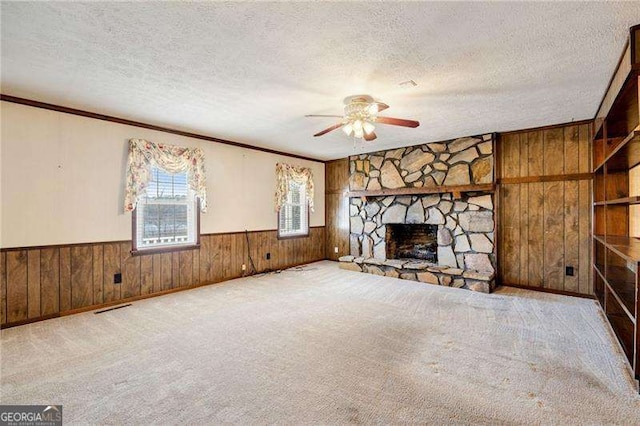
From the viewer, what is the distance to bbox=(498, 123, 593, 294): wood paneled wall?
4.27 metres

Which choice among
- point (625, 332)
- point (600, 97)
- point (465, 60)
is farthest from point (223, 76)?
point (625, 332)

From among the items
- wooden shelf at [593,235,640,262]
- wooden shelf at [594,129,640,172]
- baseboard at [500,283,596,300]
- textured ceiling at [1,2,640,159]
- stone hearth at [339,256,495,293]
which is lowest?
baseboard at [500,283,596,300]

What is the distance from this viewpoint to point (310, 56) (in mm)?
2412

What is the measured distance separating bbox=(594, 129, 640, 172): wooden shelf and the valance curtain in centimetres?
491

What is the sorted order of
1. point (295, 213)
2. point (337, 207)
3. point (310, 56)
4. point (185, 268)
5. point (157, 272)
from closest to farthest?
1. point (310, 56)
2. point (157, 272)
3. point (185, 268)
4. point (295, 213)
5. point (337, 207)

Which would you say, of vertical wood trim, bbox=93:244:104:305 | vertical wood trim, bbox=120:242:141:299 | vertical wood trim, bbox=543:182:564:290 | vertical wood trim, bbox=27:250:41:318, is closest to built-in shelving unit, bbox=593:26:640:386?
vertical wood trim, bbox=543:182:564:290

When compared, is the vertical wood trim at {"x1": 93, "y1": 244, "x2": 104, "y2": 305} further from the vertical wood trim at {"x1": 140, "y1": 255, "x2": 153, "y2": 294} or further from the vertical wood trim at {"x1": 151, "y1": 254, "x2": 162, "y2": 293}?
the vertical wood trim at {"x1": 151, "y1": 254, "x2": 162, "y2": 293}

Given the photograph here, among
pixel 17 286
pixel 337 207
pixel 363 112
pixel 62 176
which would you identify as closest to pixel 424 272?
pixel 337 207

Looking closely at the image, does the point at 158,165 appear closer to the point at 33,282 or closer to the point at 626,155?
the point at 33,282

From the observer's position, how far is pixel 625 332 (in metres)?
2.85

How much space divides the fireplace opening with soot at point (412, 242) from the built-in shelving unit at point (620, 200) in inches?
93.7

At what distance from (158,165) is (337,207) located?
4030 millimetres

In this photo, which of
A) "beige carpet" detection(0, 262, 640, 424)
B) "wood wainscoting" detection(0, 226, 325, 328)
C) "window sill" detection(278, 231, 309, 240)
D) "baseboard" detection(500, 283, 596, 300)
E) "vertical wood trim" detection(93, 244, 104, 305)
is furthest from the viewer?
"window sill" detection(278, 231, 309, 240)

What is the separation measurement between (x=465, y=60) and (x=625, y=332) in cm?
299
